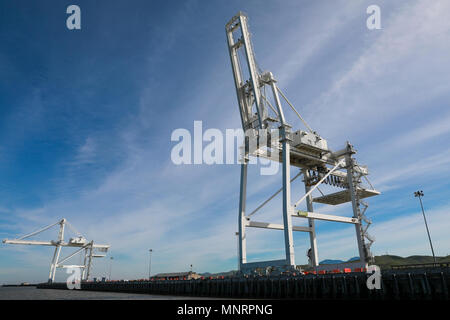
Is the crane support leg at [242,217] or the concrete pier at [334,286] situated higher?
the crane support leg at [242,217]

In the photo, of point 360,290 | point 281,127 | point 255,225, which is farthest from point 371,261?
point 281,127

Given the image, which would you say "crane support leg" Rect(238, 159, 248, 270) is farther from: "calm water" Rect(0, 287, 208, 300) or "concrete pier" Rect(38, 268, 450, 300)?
"calm water" Rect(0, 287, 208, 300)

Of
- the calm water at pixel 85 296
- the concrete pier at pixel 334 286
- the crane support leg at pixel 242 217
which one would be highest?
the crane support leg at pixel 242 217

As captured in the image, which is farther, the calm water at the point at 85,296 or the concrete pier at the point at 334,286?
the calm water at the point at 85,296

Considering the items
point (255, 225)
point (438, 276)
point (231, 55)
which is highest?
point (231, 55)

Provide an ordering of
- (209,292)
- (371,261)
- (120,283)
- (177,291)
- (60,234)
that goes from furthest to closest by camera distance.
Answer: (60,234) < (120,283) < (177,291) < (371,261) < (209,292)

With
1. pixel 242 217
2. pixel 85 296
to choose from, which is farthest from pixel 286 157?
A: pixel 85 296

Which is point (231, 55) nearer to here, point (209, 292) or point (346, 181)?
point (346, 181)

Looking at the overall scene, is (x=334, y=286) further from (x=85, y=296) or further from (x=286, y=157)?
(x=85, y=296)

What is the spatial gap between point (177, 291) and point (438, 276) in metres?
28.6

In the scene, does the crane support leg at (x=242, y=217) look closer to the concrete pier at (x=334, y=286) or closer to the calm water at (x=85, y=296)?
the concrete pier at (x=334, y=286)

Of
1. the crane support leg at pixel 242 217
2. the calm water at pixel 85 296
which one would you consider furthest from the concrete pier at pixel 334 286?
the calm water at pixel 85 296
